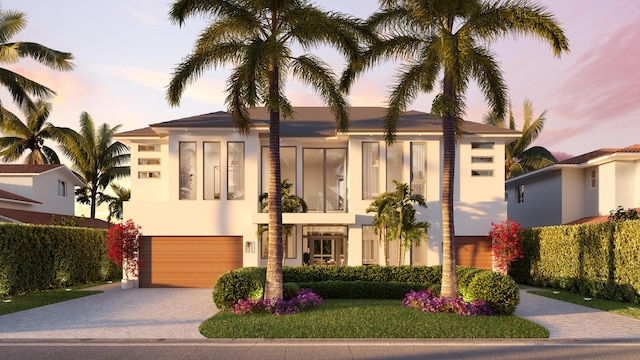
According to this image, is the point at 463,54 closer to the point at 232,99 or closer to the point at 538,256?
the point at 232,99

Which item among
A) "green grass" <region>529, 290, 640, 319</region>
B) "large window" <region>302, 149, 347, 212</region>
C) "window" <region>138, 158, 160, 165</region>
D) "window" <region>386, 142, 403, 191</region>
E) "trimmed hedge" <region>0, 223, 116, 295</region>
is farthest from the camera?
"large window" <region>302, 149, 347, 212</region>

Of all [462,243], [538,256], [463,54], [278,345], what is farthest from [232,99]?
[538,256]

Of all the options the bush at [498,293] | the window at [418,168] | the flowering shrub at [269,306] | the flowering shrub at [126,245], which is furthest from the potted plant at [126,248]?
the bush at [498,293]

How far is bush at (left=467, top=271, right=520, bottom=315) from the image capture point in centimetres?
1489

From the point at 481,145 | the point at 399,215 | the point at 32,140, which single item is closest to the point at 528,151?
the point at 481,145

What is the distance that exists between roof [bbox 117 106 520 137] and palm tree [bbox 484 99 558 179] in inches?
535

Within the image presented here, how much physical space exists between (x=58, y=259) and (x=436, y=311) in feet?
52.6

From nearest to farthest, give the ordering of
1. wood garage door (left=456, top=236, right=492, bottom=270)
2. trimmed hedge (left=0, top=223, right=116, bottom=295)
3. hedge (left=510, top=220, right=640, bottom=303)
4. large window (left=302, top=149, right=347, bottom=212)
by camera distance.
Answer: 1. hedge (left=510, top=220, right=640, bottom=303)
2. trimmed hedge (left=0, top=223, right=116, bottom=295)
3. wood garage door (left=456, top=236, right=492, bottom=270)
4. large window (left=302, top=149, right=347, bottom=212)

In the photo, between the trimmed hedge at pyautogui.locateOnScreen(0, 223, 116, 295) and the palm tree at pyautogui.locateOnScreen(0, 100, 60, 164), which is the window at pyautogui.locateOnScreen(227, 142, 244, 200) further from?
the palm tree at pyautogui.locateOnScreen(0, 100, 60, 164)

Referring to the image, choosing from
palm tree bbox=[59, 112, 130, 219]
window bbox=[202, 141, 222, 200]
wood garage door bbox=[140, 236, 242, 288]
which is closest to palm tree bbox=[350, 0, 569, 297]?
window bbox=[202, 141, 222, 200]

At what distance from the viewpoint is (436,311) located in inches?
590

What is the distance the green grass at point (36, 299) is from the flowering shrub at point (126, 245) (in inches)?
58.8

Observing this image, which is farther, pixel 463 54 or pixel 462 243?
pixel 462 243

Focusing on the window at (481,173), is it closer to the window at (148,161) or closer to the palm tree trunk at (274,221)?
the palm tree trunk at (274,221)
